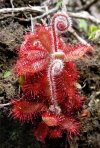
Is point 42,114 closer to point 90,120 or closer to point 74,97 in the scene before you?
point 74,97

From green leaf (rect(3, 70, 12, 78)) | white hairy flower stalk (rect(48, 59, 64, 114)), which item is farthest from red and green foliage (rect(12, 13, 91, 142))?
green leaf (rect(3, 70, 12, 78))

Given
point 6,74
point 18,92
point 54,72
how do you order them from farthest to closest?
point 6,74 → point 18,92 → point 54,72

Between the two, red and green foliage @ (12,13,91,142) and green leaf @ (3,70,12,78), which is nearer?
red and green foliage @ (12,13,91,142)

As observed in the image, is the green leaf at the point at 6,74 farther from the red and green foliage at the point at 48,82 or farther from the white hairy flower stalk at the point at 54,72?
the white hairy flower stalk at the point at 54,72

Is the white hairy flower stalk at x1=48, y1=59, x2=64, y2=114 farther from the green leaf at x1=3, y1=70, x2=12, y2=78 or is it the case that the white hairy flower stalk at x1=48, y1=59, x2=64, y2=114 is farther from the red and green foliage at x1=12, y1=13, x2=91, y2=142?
the green leaf at x1=3, y1=70, x2=12, y2=78

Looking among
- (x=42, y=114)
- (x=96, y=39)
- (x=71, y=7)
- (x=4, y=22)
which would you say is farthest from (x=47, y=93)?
(x=71, y=7)

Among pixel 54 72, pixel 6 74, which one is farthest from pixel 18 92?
pixel 54 72

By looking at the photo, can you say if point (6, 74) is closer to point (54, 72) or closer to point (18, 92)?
point (18, 92)

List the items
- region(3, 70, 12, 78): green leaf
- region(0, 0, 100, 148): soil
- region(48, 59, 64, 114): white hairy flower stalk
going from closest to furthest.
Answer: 1. region(48, 59, 64, 114): white hairy flower stalk
2. region(0, 0, 100, 148): soil
3. region(3, 70, 12, 78): green leaf
